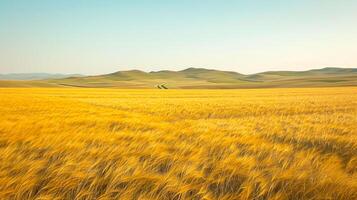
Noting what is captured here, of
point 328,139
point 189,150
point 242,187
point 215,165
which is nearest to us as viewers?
point 242,187

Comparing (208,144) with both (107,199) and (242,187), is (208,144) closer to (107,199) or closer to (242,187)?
(242,187)

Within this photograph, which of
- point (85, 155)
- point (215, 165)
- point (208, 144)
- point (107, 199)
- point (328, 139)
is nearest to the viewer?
point (107, 199)

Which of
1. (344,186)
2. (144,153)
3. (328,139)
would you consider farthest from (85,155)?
(328,139)

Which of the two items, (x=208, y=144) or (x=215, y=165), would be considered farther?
(x=208, y=144)

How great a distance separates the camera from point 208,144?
548 centimetres

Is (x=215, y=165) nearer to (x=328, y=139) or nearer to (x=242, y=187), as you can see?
(x=242, y=187)

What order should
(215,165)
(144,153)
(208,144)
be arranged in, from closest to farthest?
(215,165)
(144,153)
(208,144)

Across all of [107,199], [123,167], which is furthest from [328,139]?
[107,199]

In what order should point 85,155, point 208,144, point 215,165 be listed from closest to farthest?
point 215,165
point 85,155
point 208,144

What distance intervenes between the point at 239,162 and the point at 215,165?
361mm

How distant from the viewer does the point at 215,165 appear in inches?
154

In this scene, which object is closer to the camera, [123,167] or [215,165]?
[123,167]

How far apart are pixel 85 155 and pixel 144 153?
87cm

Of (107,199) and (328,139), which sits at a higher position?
(107,199)
